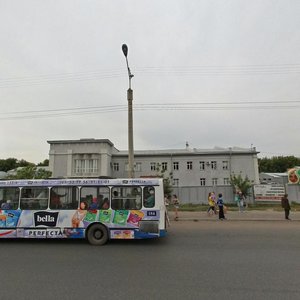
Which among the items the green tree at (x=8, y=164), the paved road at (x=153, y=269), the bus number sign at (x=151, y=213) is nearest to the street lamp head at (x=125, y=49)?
the bus number sign at (x=151, y=213)

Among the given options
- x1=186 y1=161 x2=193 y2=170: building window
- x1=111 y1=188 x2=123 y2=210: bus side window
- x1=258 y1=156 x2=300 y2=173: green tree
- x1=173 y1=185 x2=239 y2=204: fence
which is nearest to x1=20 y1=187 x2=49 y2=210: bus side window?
x1=111 y1=188 x2=123 y2=210: bus side window

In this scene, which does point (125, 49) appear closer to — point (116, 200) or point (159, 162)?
point (116, 200)

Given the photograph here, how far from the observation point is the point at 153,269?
6848mm

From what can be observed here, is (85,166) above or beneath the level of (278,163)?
beneath

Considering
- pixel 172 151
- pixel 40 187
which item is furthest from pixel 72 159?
pixel 40 187

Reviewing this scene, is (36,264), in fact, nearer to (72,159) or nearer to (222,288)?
(222,288)

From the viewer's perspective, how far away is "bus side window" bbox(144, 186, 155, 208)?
34.6 ft

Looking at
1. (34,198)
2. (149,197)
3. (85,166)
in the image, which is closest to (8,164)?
(85,166)

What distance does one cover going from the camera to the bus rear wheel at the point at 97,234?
10219mm

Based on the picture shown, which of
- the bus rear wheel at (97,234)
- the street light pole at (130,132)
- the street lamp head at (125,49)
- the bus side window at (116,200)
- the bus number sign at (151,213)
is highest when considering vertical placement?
the street lamp head at (125,49)

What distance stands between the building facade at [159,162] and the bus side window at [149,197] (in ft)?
117

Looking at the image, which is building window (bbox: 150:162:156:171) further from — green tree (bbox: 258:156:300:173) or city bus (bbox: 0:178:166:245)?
green tree (bbox: 258:156:300:173)

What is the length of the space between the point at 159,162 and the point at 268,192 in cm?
2137

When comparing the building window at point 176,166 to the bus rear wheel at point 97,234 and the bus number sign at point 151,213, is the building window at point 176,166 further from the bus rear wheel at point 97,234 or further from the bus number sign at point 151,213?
the bus rear wheel at point 97,234
